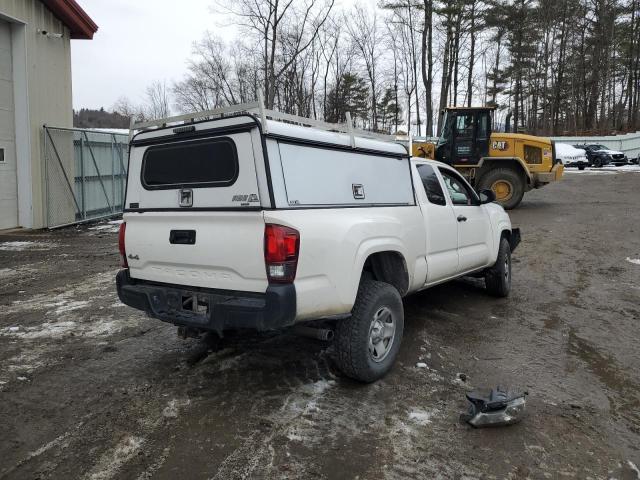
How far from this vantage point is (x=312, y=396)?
153 inches

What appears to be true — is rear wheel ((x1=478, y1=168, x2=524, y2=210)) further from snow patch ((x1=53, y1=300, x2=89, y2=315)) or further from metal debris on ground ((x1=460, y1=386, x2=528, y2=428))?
metal debris on ground ((x1=460, y1=386, x2=528, y2=428))

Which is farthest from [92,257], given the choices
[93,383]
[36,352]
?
[93,383]

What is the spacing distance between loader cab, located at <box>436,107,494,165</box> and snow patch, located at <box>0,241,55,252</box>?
1137cm

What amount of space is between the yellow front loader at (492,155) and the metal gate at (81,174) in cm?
939

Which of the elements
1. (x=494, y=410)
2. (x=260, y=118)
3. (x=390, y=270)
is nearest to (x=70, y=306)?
(x=390, y=270)

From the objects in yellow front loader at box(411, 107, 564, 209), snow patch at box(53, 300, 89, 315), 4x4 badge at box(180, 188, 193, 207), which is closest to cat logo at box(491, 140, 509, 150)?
yellow front loader at box(411, 107, 564, 209)

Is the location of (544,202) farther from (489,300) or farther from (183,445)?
(183,445)

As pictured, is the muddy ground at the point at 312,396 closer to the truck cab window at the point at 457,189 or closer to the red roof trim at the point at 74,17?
the truck cab window at the point at 457,189

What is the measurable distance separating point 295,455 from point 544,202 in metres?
17.5

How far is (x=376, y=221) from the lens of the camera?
423 cm

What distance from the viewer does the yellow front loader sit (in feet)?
52.8

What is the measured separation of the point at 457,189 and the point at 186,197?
347cm

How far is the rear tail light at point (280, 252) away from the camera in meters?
3.42

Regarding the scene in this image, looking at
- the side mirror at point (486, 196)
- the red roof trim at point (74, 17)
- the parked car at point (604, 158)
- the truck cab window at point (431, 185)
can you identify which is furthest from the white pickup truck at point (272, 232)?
the parked car at point (604, 158)
